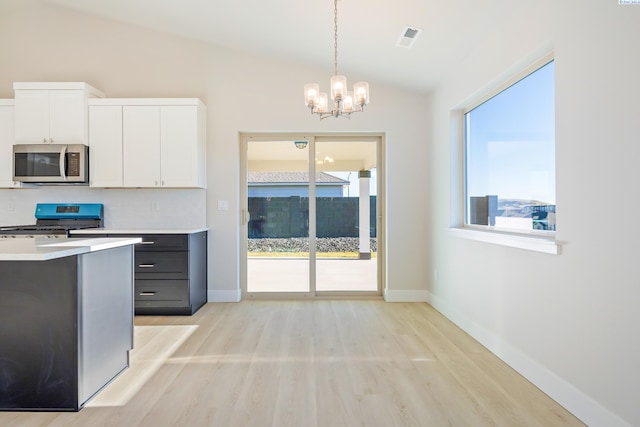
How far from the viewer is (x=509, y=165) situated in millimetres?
2795

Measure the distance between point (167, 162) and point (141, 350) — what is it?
6.68 feet

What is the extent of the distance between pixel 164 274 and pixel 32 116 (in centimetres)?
226

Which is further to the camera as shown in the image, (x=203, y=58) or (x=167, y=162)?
(x=203, y=58)

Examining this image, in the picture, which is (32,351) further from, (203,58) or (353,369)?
(203,58)

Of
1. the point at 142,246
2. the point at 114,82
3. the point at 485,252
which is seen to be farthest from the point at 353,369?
the point at 114,82

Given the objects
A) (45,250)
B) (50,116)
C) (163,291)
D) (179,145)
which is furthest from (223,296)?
(50,116)

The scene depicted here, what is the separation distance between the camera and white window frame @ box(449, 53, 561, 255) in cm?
226

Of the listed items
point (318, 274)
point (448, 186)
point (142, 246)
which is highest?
point (448, 186)

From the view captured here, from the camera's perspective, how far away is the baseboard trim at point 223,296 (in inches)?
171

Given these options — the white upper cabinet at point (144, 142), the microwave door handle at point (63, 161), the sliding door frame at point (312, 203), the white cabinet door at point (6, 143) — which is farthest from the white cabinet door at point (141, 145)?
the white cabinet door at point (6, 143)

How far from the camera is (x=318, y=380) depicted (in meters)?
2.32

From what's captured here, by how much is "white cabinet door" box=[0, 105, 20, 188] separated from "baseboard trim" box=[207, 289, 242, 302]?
2.52 m

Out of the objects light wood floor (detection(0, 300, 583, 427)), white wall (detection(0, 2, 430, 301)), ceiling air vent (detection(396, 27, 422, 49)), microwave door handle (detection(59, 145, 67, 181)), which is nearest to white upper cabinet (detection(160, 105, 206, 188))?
white wall (detection(0, 2, 430, 301))

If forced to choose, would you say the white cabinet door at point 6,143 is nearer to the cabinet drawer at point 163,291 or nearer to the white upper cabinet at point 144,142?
the white upper cabinet at point 144,142
